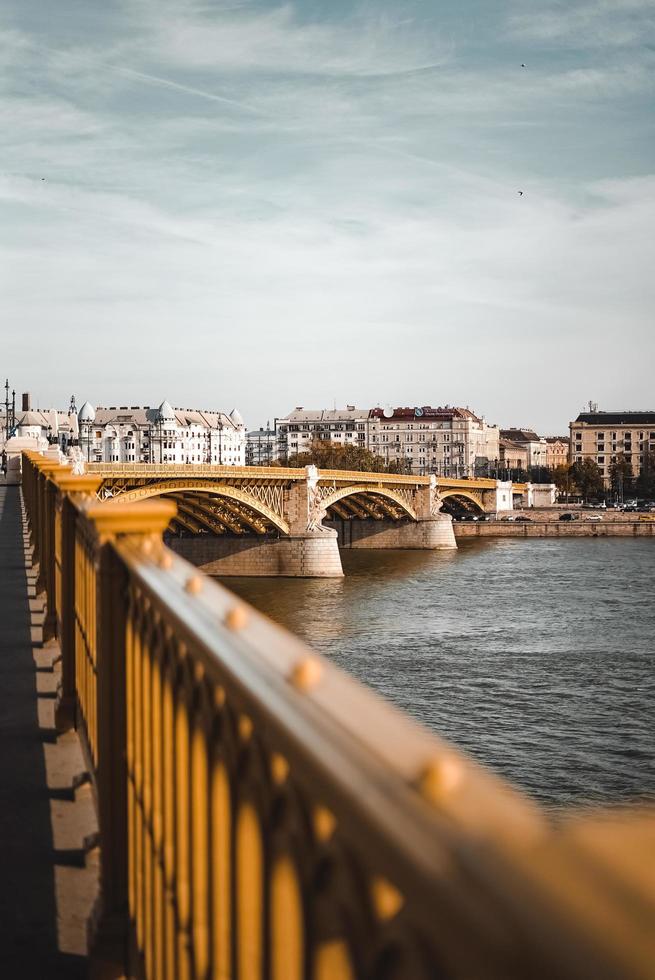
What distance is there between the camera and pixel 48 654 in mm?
5250

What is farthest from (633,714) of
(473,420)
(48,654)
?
(473,420)

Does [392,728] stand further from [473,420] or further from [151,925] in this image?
[473,420]

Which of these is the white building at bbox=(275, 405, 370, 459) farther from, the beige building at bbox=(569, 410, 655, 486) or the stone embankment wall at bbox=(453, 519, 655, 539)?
the stone embankment wall at bbox=(453, 519, 655, 539)

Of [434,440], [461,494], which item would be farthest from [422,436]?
[461,494]

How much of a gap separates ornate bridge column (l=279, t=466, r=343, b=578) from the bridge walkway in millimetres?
34717

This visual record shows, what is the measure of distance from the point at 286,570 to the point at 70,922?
37720 mm

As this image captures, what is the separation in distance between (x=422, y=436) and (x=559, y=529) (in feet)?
182

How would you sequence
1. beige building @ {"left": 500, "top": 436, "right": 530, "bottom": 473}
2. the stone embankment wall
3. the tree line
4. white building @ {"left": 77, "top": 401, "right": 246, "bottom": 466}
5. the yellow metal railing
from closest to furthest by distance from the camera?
1. the yellow metal railing
2. the stone embankment wall
3. the tree line
4. white building @ {"left": 77, "top": 401, "right": 246, "bottom": 466}
5. beige building @ {"left": 500, "top": 436, "right": 530, "bottom": 473}

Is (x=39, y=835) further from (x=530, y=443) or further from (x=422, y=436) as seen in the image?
(x=530, y=443)

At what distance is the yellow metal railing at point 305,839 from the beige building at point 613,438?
104 metres

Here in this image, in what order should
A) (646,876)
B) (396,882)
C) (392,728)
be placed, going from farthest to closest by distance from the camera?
1. (392,728)
2. (396,882)
3. (646,876)

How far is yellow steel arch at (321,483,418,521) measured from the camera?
1715 inches

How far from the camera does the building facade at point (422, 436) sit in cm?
11569

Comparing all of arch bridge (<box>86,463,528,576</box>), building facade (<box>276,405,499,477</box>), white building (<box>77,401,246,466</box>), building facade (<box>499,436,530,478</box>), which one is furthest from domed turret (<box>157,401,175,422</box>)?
arch bridge (<box>86,463,528,576</box>)
